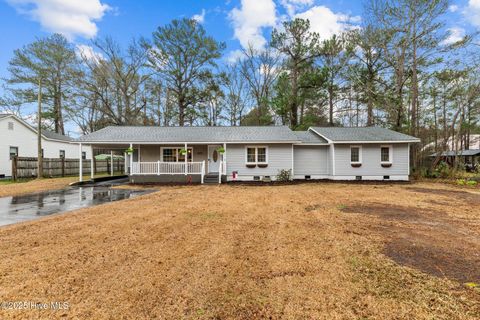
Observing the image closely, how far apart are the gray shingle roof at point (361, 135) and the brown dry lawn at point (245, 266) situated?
908 centimetres

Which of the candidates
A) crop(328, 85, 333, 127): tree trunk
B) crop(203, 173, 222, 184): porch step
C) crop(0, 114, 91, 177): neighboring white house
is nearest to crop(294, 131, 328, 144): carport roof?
crop(203, 173, 222, 184): porch step

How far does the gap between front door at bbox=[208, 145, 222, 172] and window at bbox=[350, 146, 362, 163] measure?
8782mm

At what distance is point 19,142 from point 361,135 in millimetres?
26833

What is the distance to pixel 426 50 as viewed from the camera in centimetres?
1608

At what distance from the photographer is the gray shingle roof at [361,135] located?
46.7 feet

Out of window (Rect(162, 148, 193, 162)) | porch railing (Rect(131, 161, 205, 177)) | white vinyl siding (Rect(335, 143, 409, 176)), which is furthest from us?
window (Rect(162, 148, 193, 162))

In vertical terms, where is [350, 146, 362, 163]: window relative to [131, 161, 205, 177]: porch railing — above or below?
above

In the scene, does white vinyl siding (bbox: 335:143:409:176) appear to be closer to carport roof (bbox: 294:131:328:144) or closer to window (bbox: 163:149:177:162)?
carport roof (bbox: 294:131:328:144)

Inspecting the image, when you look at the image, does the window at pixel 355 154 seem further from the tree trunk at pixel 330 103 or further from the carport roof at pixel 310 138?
the tree trunk at pixel 330 103

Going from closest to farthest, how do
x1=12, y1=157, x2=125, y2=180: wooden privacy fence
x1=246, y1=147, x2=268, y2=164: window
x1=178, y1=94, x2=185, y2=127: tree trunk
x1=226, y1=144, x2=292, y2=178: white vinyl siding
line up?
x1=226, y1=144, x2=292, y2=178: white vinyl siding < x1=246, y1=147, x2=268, y2=164: window < x1=12, y1=157, x2=125, y2=180: wooden privacy fence < x1=178, y1=94, x2=185, y2=127: tree trunk

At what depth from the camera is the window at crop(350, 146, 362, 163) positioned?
1458cm

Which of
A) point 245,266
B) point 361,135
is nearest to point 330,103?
point 361,135

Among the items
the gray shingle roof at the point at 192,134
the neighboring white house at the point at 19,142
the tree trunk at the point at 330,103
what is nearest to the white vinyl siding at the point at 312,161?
the gray shingle roof at the point at 192,134

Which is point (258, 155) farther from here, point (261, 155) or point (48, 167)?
point (48, 167)
